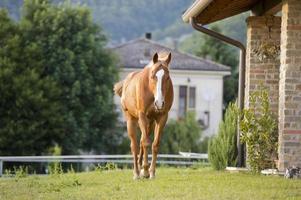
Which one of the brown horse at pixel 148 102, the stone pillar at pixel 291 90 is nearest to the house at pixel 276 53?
the stone pillar at pixel 291 90

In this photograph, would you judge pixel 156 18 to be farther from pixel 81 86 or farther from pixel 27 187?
pixel 27 187

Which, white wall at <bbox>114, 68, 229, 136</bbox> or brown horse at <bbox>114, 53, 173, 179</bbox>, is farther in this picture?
white wall at <bbox>114, 68, 229, 136</bbox>

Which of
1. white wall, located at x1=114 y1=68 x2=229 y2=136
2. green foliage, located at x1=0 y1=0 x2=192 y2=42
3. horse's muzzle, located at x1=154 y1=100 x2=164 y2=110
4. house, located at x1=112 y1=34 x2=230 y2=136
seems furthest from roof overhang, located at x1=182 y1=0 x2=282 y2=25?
green foliage, located at x1=0 y1=0 x2=192 y2=42

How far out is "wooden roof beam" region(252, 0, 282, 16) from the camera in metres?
18.8

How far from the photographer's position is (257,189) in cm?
1422

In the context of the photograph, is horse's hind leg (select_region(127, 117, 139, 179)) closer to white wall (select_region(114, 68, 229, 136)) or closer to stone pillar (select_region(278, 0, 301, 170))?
stone pillar (select_region(278, 0, 301, 170))

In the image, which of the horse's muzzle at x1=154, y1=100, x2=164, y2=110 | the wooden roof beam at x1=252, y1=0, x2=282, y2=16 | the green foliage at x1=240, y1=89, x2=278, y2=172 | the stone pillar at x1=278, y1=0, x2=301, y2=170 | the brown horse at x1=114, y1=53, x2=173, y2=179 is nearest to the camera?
the horse's muzzle at x1=154, y1=100, x2=164, y2=110

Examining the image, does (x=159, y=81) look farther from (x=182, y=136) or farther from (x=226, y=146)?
(x=182, y=136)

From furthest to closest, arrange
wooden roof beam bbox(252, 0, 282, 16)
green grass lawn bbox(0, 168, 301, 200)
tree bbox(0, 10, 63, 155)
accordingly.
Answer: tree bbox(0, 10, 63, 155) → wooden roof beam bbox(252, 0, 282, 16) → green grass lawn bbox(0, 168, 301, 200)

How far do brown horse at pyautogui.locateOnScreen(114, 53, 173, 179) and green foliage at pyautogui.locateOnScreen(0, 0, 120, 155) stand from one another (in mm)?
31557

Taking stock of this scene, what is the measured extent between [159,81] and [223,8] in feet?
15.4

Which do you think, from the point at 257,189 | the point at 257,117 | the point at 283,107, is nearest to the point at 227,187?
the point at 257,189

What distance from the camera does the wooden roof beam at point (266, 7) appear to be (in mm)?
18812

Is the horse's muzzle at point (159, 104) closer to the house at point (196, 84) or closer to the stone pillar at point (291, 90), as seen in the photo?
the stone pillar at point (291, 90)
